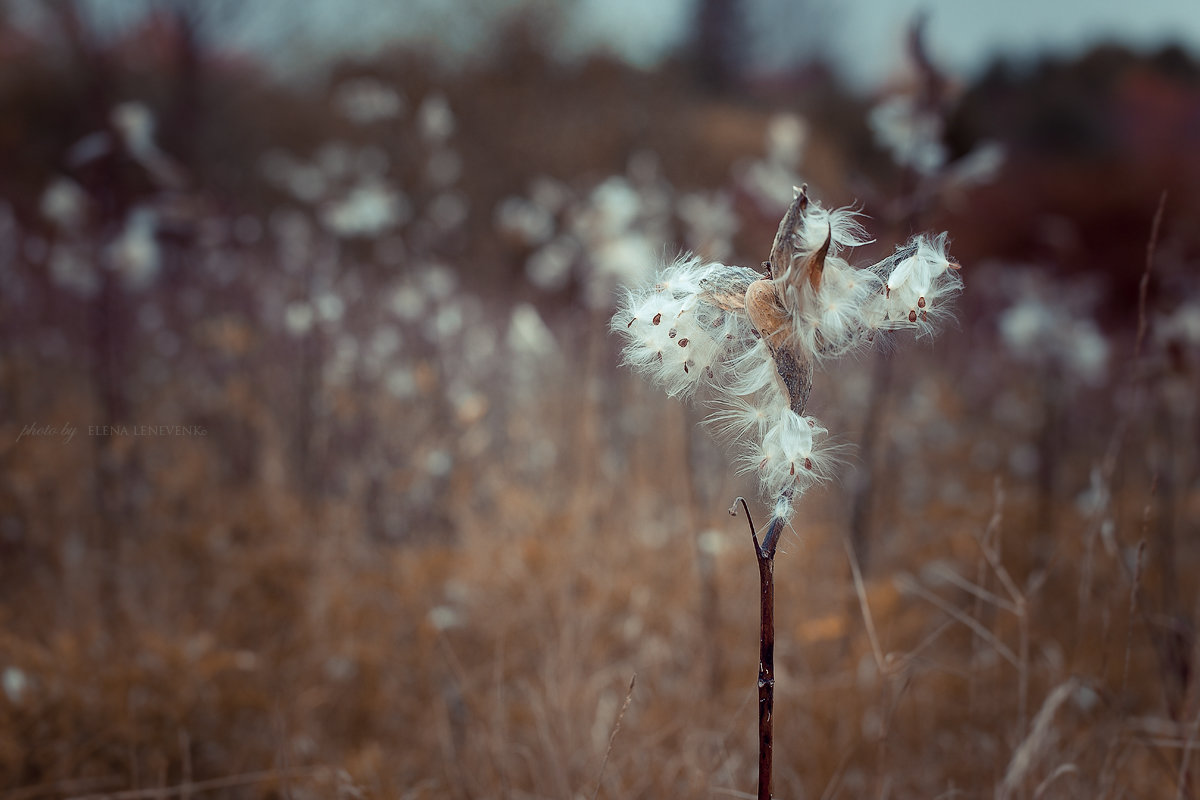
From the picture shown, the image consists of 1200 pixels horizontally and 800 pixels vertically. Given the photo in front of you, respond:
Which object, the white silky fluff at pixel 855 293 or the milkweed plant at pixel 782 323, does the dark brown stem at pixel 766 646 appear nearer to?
the milkweed plant at pixel 782 323

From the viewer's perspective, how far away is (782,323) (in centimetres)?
80

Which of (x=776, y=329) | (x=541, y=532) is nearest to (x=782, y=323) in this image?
(x=776, y=329)

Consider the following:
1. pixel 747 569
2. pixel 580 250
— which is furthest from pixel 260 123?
pixel 747 569

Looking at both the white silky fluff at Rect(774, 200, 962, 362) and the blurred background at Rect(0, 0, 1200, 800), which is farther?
the blurred background at Rect(0, 0, 1200, 800)

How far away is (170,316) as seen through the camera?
5.76 metres

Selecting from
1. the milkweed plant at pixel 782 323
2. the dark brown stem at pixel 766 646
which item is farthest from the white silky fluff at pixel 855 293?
the dark brown stem at pixel 766 646

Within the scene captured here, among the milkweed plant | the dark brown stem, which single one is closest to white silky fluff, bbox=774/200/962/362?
the milkweed plant

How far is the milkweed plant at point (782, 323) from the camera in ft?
2.56

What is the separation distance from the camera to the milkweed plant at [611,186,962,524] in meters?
0.78

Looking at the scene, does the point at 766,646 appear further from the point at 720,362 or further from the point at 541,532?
the point at 541,532

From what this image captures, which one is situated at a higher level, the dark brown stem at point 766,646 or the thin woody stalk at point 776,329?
the thin woody stalk at point 776,329

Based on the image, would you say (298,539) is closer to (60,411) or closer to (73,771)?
(73,771)

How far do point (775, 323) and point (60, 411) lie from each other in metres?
3.80

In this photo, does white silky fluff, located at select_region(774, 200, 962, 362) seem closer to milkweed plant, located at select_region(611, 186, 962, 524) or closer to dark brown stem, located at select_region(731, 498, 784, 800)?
milkweed plant, located at select_region(611, 186, 962, 524)
